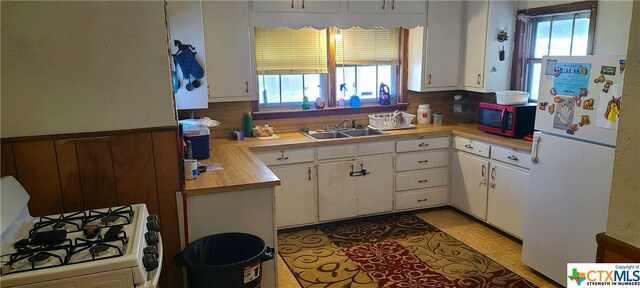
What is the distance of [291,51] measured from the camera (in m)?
4.11

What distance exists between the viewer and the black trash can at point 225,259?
2102 mm

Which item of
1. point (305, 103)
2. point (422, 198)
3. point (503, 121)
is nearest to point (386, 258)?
point (422, 198)

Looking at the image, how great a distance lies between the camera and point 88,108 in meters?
2.07

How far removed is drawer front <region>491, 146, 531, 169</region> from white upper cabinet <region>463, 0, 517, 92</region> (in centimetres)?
75

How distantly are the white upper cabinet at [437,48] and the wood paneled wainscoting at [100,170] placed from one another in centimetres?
280

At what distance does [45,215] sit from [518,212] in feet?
10.5

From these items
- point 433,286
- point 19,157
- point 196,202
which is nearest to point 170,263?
point 196,202

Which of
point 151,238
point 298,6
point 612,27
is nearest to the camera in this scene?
point 151,238

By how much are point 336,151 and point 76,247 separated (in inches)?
98.2

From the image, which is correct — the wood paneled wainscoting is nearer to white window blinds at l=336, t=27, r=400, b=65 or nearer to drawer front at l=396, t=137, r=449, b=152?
drawer front at l=396, t=137, r=449, b=152

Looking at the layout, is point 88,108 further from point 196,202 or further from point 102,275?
point 102,275

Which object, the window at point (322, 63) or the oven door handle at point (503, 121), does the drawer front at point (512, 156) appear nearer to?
the oven door handle at point (503, 121)

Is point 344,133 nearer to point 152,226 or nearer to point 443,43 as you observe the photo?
point 443,43

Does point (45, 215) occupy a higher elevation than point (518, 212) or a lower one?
higher
